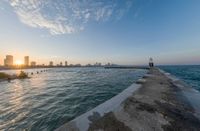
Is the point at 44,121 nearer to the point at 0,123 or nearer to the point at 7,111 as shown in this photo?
the point at 0,123

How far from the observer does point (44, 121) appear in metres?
6.40

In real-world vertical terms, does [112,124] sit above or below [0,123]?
above

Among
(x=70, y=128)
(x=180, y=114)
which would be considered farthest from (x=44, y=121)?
(x=180, y=114)

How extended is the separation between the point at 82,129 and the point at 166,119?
2929mm

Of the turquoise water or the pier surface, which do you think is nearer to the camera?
the pier surface

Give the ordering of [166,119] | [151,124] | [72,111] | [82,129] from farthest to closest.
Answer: [72,111] < [166,119] < [151,124] < [82,129]

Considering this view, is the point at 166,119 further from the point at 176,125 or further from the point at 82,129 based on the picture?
the point at 82,129

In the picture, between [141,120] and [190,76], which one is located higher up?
[141,120]

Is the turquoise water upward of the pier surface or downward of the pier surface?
downward

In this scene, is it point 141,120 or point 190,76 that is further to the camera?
point 190,76

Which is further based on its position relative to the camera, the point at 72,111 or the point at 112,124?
the point at 72,111

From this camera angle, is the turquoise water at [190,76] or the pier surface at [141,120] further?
the turquoise water at [190,76]

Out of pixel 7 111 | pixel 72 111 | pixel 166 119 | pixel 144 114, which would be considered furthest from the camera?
pixel 7 111

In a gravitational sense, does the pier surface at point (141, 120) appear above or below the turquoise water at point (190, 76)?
above
